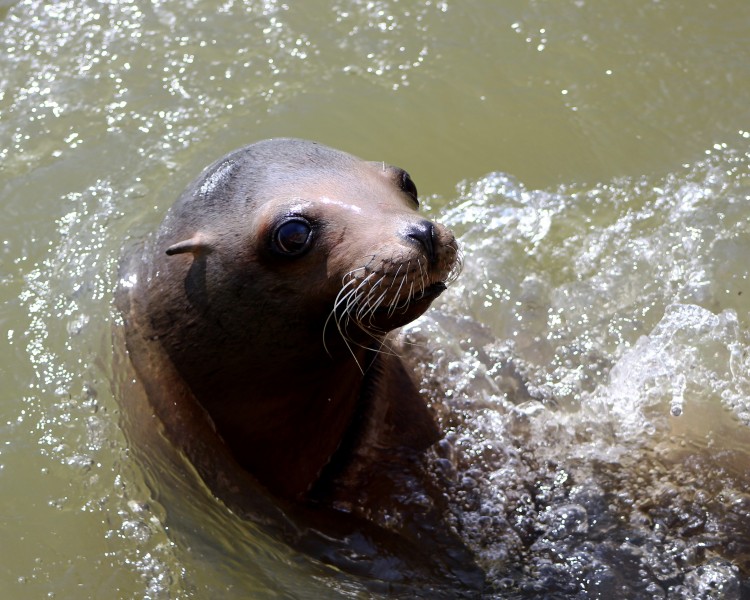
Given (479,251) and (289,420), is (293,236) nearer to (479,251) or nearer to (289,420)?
(289,420)

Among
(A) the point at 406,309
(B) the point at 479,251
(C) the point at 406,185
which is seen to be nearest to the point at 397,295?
(A) the point at 406,309

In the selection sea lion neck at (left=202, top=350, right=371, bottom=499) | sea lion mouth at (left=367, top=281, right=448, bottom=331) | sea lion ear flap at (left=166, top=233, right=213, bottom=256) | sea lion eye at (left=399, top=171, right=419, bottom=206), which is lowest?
sea lion neck at (left=202, top=350, right=371, bottom=499)

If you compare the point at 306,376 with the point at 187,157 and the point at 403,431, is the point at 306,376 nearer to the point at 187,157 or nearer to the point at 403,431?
the point at 403,431

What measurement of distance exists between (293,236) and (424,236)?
48cm

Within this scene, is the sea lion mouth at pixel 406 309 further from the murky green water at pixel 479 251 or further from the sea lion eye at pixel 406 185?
the murky green water at pixel 479 251

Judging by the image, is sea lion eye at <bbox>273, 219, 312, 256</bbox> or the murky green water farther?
the murky green water

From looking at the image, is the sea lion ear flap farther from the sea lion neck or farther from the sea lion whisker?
the sea lion whisker

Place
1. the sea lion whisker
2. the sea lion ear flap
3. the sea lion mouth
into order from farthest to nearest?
the sea lion ear flap < the sea lion mouth < the sea lion whisker

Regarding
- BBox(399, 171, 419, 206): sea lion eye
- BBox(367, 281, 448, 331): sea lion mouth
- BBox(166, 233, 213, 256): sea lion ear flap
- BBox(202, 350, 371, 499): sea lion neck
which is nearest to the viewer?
BBox(367, 281, 448, 331): sea lion mouth

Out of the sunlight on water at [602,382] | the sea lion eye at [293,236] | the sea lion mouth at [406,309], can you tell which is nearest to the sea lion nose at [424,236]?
the sea lion mouth at [406,309]

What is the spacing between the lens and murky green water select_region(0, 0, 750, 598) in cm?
462

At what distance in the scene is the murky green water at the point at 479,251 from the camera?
4.62m

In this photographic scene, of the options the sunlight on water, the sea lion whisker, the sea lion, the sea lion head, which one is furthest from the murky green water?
the sea lion whisker

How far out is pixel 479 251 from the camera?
19.8 feet
